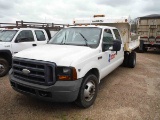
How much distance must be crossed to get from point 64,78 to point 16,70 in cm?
120

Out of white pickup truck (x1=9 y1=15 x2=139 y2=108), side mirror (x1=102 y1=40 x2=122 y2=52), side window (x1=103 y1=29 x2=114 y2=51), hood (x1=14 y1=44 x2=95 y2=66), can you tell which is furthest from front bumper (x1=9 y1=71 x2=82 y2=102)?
side window (x1=103 y1=29 x2=114 y2=51)

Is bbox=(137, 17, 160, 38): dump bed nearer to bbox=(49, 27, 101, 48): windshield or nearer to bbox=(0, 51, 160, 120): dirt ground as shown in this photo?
bbox=(0, 51, 160, 120): dirt ground

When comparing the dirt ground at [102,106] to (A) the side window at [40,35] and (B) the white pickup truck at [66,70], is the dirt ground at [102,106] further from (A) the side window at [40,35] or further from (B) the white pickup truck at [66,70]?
(A) the side window at [40,35]

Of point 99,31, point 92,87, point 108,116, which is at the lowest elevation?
point 108,116

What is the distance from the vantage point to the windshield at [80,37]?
4.87 metres

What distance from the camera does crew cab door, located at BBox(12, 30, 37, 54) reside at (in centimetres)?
709

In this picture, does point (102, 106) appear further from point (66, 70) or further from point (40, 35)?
point (40, 35)

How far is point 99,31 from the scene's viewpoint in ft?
17.0

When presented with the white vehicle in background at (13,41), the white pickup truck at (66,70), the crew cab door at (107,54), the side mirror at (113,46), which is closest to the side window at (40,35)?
the white vehicle in background at (13,41)

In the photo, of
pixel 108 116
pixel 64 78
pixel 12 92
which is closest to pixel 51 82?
pixel 64 78

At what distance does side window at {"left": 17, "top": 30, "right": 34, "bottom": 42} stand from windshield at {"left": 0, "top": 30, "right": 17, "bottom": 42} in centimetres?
24

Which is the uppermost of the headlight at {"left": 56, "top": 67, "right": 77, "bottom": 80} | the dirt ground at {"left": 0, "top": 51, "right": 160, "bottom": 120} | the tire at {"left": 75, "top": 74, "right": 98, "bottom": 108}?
the headlight at {"left": 56, "top": 67, "right": 77, "bottom": 80}

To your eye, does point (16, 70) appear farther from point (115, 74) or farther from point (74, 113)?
point (115, 74)

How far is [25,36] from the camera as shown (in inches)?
300
